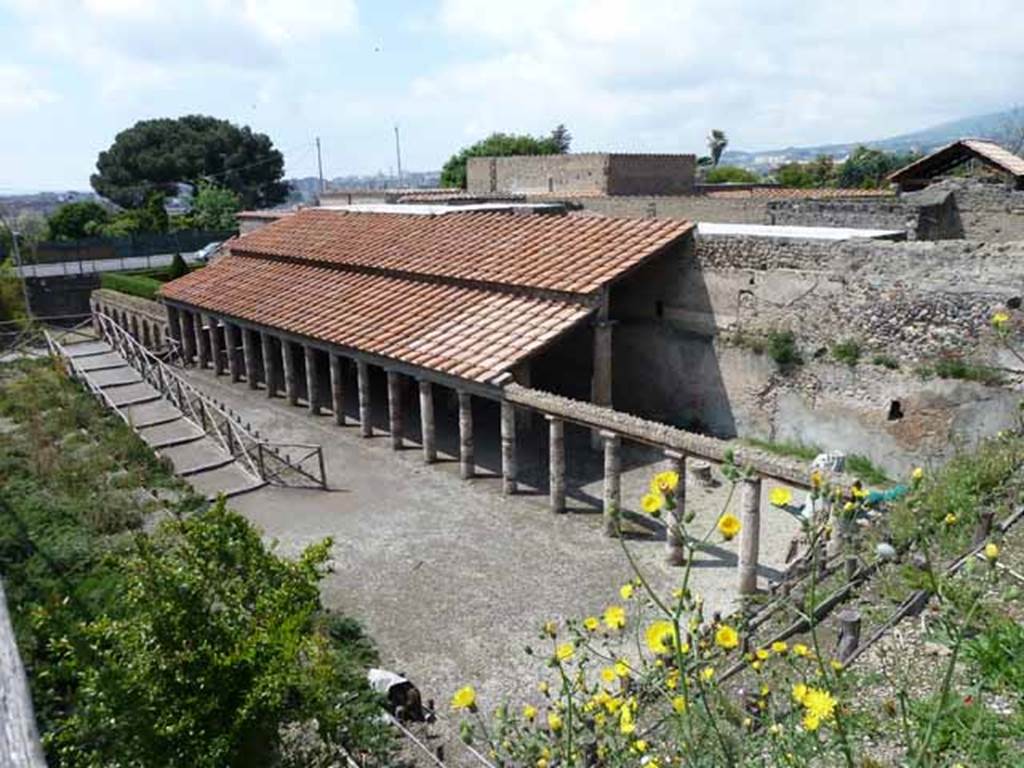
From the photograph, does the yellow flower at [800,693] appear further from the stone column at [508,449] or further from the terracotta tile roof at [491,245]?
the terracotta tile roof at [491,245]

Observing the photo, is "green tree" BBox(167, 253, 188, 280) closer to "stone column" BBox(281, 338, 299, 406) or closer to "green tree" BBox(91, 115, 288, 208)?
"stone column" BBox(281, 338, 299, 406)

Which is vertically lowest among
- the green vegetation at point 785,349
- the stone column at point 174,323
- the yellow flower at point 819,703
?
the stone column at point 174,323

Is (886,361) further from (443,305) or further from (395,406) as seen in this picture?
(395,406)

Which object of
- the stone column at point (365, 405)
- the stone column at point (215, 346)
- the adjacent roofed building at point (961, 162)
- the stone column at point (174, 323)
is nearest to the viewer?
the stone column at point (365, 405)

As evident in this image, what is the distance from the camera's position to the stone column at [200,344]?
74.8 ft

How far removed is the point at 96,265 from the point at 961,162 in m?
34.6

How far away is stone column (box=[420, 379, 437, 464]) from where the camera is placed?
14.7m

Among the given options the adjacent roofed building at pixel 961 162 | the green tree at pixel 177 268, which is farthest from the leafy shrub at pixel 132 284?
the adjacent roofed building at pixel 961 162

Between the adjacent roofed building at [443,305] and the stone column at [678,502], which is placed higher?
the adjacent roofed building at [443,305]

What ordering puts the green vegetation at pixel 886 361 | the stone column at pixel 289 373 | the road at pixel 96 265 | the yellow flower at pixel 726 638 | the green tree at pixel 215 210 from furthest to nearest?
the green tree at pixel 215 210 → the road at pixel 96 265 → the stone column at pixel 289 373 → the green vegetation at pixel 886 361 → the yellow flower at pixel 726 638

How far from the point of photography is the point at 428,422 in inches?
588

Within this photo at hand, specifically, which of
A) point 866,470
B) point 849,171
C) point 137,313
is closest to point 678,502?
point 866,470

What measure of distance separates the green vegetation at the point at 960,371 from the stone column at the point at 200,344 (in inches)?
682

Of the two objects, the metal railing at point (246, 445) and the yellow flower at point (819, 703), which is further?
the metal railing at point (246, 445)
